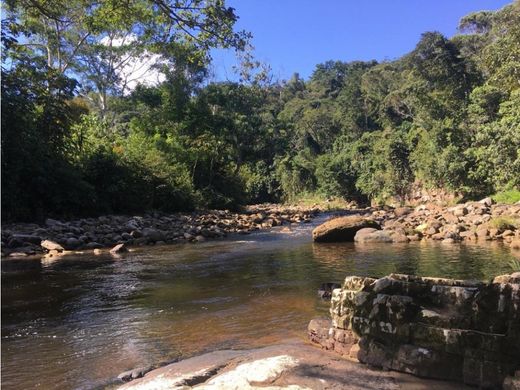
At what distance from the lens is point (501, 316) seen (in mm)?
3562

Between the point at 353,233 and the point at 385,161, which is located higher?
the point at 385,161

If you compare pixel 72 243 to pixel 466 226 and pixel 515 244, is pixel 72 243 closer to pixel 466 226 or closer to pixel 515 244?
pixel 515 244

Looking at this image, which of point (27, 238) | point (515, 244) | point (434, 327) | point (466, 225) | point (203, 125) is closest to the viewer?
point (434, 327)

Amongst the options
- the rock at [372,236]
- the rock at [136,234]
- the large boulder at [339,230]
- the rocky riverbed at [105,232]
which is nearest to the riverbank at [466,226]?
the rock at [372,236]

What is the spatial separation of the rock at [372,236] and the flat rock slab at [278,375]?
10221 mm

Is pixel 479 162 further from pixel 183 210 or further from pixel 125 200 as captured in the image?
pixel 125 200

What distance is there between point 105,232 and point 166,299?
362 inches

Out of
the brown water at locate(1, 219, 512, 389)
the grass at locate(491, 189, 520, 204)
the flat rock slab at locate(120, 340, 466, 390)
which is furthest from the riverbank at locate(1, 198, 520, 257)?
the flat rock slab at locate(120, 340, 466, 390)

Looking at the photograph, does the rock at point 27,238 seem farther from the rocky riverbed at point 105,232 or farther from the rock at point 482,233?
the rock at point 482,233

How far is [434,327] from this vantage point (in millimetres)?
3820

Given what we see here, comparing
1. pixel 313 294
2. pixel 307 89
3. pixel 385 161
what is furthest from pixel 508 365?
pixel 307 89

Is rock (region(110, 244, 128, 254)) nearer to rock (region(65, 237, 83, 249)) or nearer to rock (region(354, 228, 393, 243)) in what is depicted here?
rock (region(65, 237, 83, 249))

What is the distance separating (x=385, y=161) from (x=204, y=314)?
106 ft

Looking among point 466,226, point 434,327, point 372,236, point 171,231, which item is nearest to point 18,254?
point 171,231
